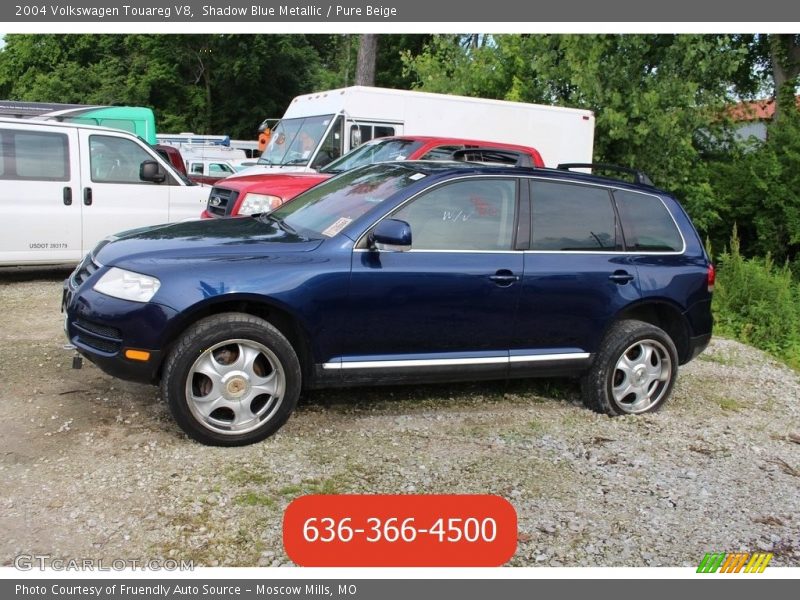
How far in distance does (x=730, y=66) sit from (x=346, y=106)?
730cm

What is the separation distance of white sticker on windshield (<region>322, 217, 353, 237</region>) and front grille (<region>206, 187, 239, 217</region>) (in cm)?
375

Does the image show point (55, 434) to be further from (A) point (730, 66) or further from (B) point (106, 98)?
(B) point (106, 98)

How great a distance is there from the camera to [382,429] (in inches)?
188

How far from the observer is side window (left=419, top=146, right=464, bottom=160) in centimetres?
966

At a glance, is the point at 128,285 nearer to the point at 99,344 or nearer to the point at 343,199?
the point at 99,344

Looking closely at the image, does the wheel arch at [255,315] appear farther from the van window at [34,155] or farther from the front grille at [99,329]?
the van window at [34,155]

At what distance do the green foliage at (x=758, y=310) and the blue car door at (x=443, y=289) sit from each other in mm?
5067

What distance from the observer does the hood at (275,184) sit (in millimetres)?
8115

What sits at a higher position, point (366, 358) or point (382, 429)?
point (366, 358)

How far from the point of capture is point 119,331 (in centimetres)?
409

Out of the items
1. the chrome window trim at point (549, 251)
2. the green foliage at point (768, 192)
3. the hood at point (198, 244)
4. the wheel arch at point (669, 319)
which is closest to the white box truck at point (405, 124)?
the green foliage at point (768, 192)

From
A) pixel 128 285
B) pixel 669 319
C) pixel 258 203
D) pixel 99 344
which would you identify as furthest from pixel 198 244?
pixel 258 203

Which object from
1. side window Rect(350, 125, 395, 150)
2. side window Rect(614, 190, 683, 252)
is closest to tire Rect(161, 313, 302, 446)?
side window Rect(614, 190, 683, 252)

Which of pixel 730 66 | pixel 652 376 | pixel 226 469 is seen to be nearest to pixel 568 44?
pixel 730 66
